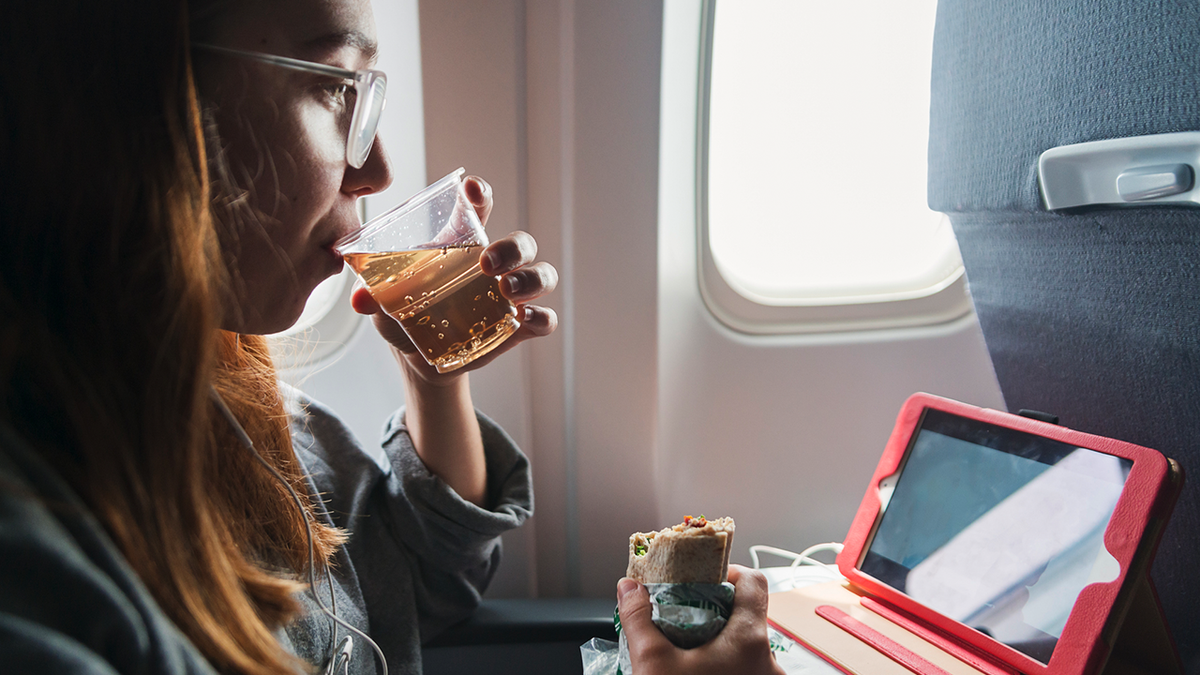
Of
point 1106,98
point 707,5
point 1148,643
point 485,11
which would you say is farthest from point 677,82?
point 1148,643

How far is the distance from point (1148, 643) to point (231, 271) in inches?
41.1

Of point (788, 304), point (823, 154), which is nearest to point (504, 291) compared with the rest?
point (788, 304)

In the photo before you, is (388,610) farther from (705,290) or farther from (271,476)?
→ (705,290)

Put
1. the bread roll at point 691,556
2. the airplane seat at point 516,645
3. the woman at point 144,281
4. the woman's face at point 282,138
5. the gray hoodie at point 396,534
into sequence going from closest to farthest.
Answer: the woman at point 144,281 → the woman's face at point 282,138 → the bread roll at point 691,556 → the gray hoodie at point 396,534 → the airplane seat at point 516,645

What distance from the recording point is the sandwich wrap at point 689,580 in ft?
2.20

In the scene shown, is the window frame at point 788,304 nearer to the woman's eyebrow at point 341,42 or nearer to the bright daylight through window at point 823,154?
the bright daylight through window at point 823,154

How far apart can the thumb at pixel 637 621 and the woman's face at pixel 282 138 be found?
0.45 m

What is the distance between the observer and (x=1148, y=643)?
0.76 metres

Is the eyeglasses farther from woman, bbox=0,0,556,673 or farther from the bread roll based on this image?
the bread roll

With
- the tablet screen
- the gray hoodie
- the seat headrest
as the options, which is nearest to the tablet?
the tablet screen

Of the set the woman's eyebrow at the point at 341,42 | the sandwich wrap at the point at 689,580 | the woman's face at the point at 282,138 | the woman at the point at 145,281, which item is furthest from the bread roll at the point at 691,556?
the woman's eyebrow at the point at 341,42

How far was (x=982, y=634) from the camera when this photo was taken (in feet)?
2.60

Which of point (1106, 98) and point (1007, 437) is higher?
point (1106, 98)

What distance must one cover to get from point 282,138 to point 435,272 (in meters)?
0.20
